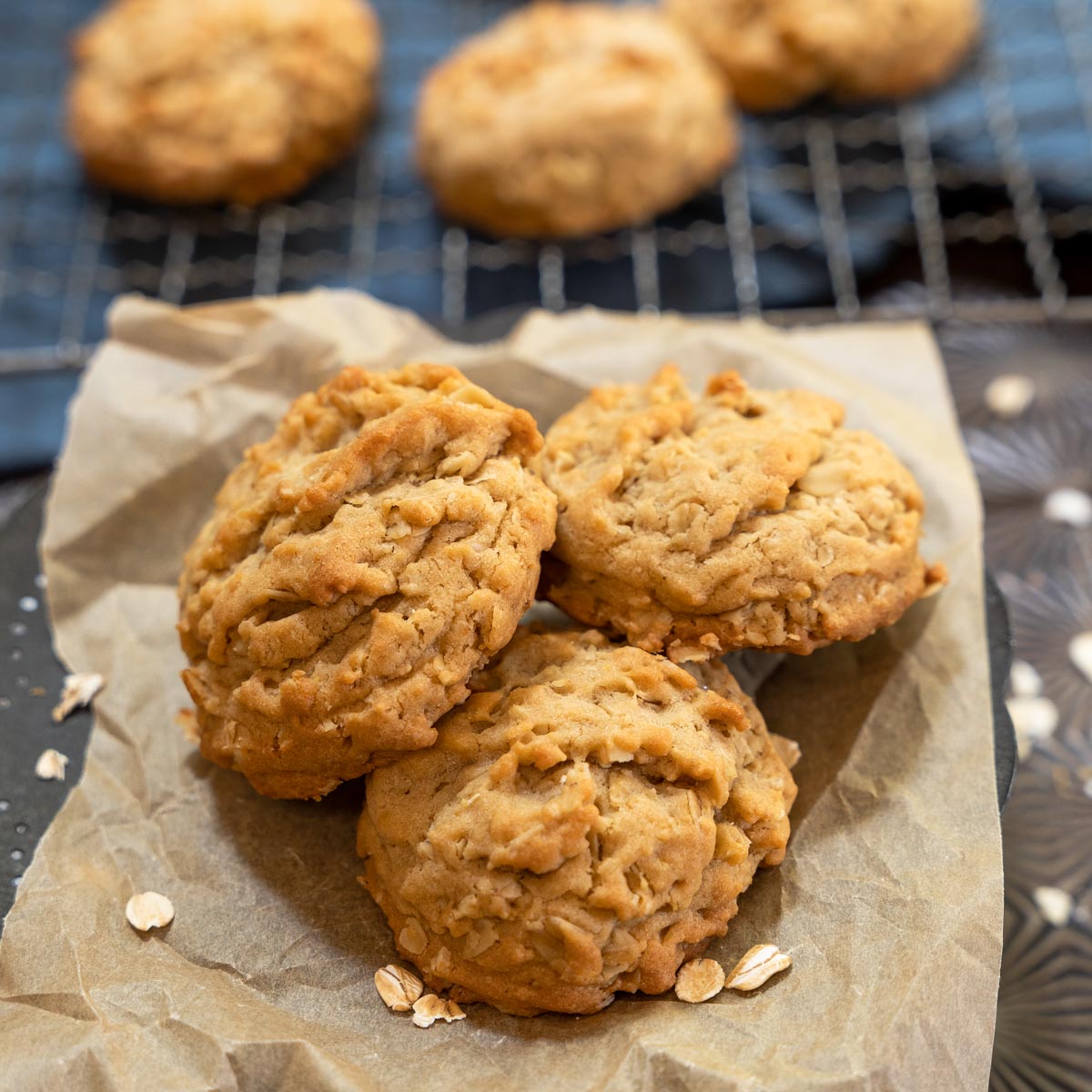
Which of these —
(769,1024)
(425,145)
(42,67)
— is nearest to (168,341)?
(425,145)

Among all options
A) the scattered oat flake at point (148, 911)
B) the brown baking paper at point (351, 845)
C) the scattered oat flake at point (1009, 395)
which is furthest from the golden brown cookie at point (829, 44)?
the scattered oat flake at point (148, 911)

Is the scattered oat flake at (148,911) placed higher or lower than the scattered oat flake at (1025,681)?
higher

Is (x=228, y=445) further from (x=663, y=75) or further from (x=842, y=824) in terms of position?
(x=663, y=75)

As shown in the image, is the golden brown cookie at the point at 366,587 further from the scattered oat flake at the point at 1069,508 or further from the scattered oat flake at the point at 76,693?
the scattered oat flake at the point at 1069,508

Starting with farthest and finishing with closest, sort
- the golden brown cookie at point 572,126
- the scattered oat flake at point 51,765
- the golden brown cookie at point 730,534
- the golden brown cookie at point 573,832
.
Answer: the golden brown cookie at point 572,126
the scattered oat flake at point 51,765
the golden brown cookie at point 730,534
the golden brown cookie at point 573,832

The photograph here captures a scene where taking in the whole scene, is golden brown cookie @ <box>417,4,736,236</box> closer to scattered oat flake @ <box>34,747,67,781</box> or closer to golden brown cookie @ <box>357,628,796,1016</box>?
golden brown cookie @ <box>357,628,796,1016</box>

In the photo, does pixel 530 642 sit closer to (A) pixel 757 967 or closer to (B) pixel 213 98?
(A) pixel 757 967
